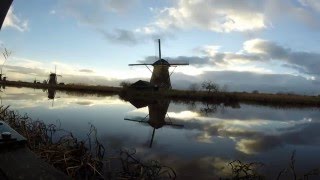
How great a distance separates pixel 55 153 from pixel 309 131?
50.4ft

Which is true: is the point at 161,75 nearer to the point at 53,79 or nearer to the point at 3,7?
the point at 53,79

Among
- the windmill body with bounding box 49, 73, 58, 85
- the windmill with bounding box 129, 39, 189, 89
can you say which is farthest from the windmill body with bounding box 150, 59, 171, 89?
the windmill body with bounding box 49, 73, 58, 85

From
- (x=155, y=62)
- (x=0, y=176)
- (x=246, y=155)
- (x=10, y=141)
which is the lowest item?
(x=246, y=155)

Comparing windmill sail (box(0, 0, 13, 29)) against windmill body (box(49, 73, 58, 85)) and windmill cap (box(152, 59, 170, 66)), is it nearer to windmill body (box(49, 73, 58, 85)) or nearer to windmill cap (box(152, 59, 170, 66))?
windmill cap (box(152, 59, 170, 66))

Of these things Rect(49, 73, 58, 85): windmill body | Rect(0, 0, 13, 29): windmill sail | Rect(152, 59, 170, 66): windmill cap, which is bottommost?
Rect(0, 0, 13, 29): windmill sail

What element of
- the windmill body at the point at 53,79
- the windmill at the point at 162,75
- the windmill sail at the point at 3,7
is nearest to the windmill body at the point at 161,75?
the windmill at the point at 162,75

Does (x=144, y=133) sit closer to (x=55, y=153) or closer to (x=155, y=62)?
(x=55, y=153)

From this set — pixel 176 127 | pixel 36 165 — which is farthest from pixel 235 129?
pixel 36 165

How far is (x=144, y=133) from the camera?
48.7ft

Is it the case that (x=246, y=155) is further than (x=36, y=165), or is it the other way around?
(x=246, y=155)

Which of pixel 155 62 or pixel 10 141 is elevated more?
pixel 155 62

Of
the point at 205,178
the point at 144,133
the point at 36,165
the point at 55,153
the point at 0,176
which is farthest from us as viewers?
the point at 144,133

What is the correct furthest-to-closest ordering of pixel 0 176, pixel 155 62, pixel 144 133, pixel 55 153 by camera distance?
pixel 155 62 < pixel 144 133 < pixel 55 153 < pixel 0 176

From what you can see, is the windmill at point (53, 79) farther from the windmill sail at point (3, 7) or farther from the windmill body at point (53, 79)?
the windmill sail at point (3, 7)
